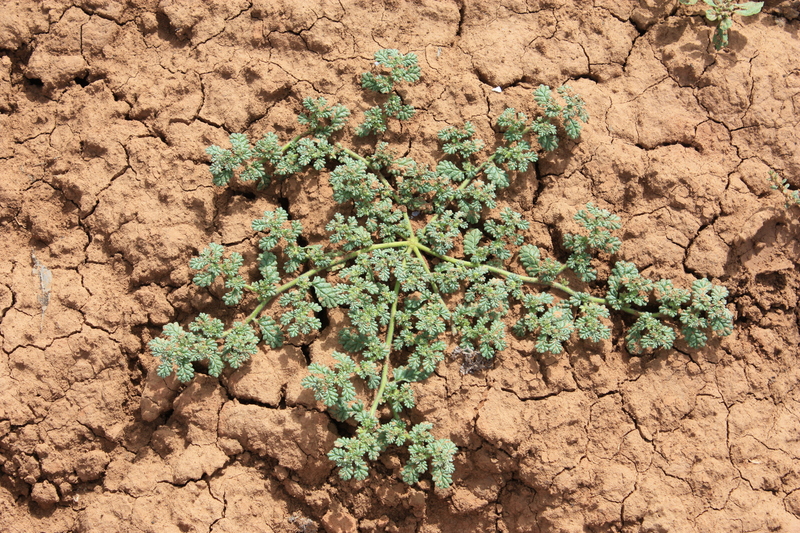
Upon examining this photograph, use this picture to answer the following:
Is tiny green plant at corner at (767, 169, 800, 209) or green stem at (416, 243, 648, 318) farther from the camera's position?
tiny green plant at corner at (767, 169, 800, 209)

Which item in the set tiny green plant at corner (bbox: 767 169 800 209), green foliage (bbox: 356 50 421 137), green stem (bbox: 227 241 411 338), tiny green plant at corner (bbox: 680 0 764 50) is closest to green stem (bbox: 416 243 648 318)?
green stem (bbox: 227 241 411 338)

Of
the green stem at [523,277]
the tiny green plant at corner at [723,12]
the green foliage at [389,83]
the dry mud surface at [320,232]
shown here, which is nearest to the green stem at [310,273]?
the green stem at [523,277]

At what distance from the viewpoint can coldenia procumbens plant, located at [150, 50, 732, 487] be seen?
3.87 m

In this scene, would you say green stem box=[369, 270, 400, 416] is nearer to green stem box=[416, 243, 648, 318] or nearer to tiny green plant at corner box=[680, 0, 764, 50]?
green stem box=[416, 243, 648, 318]

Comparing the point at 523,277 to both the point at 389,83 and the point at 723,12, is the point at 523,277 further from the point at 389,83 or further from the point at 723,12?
the point at 723,12

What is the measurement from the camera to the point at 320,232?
420cm

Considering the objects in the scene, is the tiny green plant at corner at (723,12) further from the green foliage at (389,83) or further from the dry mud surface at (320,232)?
the green foliage at (389,83)

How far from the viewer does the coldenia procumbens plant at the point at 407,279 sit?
3869 millimetres

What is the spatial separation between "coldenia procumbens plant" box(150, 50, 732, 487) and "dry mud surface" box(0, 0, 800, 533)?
0.56 feet

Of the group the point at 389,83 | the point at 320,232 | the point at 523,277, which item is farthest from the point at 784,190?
the point at 320,232

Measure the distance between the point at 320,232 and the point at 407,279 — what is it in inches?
29.3

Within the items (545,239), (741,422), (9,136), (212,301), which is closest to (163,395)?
(212,301)

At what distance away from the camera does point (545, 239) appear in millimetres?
4258

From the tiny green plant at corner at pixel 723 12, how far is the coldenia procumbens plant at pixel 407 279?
124 centimetres
